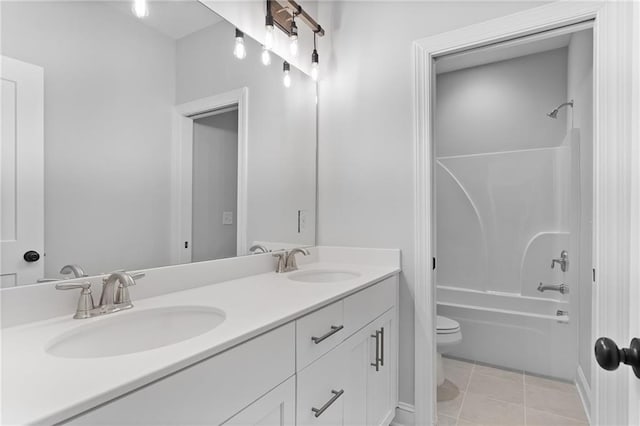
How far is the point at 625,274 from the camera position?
48.7 inches

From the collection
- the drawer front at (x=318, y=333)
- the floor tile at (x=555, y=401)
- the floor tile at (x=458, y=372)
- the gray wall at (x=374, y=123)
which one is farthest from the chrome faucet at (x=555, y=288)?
the drawer front at (x=318, y=333)

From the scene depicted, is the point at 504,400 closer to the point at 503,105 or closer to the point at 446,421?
the point at 446,421

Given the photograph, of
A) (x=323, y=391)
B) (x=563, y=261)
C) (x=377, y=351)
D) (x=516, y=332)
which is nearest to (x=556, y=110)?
(x=563, y=261)

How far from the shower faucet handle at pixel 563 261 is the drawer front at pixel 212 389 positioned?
230 centimetres

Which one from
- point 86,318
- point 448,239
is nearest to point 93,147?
point 86,318

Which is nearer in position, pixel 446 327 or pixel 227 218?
pixel 227 218

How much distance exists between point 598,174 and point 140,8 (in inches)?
72.1

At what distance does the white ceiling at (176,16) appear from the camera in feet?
3.82

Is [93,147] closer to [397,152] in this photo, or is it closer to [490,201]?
[397,152]

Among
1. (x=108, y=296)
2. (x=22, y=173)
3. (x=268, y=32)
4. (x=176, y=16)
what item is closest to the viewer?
(x=22, y=173)

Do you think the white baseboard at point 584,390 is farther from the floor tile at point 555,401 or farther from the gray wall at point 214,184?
the gray wall at point 214,184

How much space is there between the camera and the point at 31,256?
0.90 metres

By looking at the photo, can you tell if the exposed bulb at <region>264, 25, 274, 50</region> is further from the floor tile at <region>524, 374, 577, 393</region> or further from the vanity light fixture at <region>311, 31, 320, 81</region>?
the floor tile at <region>524, 374, 577, 393</region>

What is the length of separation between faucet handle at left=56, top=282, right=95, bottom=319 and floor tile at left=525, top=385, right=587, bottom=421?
2256 mm
